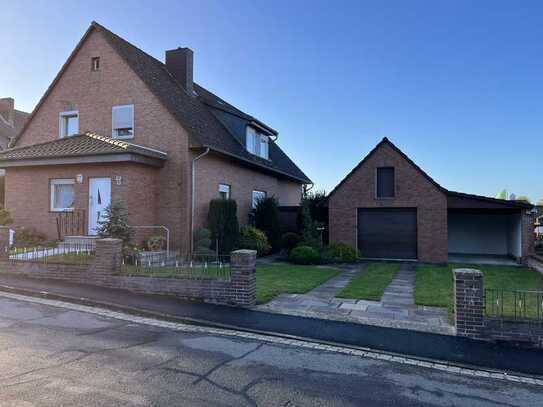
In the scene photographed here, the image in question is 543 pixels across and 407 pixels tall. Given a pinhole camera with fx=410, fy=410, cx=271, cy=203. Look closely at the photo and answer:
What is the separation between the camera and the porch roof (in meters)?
14.3

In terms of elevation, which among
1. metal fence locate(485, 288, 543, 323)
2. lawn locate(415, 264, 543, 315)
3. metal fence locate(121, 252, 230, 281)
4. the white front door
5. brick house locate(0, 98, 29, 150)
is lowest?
lawn locate(415, 264, 543, 315)

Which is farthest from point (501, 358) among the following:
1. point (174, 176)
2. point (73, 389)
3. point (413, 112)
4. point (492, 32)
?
point (413, 112)

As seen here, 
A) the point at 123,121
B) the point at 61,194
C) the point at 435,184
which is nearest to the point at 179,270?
the point at 61,194

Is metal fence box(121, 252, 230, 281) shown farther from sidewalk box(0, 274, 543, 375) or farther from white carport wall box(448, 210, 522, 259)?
white carport wall box(448, 210, 522, 259)

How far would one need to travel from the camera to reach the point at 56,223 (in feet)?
51.1

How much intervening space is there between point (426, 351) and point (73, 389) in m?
4.85

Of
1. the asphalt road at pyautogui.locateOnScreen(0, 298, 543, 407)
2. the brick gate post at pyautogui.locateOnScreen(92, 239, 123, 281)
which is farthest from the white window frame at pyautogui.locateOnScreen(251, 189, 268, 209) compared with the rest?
the asphalt road at pyautogui.locateOnScreen(0, 298, 543, 407)

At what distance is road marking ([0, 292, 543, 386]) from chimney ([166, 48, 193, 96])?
13.7 m

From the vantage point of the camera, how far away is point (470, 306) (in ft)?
22.7

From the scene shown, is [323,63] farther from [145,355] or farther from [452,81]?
[145,355]

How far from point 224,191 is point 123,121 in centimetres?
508

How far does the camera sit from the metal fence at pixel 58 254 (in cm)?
1098

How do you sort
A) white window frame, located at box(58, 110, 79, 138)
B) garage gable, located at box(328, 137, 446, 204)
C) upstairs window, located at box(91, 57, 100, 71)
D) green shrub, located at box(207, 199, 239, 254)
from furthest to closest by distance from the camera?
white window frame, located at box(58, 110, 79, 138)
garage gable, located at box(328, 137, 446, 204)
upstairs window, located at box(91, 57, 100, 71)
green shrub, located at box(207, 199, 239, 254)

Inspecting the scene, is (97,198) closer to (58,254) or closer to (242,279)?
(58,254)
